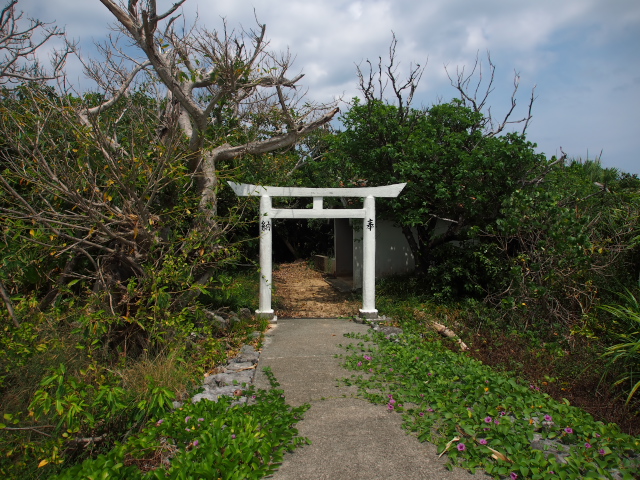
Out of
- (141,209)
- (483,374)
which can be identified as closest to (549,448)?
(483,374)

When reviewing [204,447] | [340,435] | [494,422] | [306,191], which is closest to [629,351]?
[494,422]

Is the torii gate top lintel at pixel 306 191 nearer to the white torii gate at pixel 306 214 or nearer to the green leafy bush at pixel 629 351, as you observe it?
the white torii gate at pixel 306 214

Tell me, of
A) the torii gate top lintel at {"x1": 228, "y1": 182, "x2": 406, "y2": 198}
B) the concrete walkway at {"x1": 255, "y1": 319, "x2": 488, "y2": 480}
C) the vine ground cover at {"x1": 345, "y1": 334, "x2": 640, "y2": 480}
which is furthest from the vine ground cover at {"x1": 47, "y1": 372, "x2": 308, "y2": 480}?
the torii gate top lintel at {"x1": 228, "y1": 182, "x2": 406, "y2": 198}

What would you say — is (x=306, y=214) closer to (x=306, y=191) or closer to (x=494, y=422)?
(x=306, y=191)

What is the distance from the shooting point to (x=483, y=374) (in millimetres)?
5020

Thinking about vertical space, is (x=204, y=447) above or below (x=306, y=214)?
below

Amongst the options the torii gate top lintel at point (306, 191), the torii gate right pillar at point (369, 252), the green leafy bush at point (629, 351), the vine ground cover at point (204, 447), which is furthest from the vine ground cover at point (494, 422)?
the torii gate top lintel at point (306, 191)

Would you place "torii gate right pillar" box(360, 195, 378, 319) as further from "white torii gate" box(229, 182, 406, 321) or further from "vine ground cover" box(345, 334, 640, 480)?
"vine ground cover" box(345, 334, 640, 480)

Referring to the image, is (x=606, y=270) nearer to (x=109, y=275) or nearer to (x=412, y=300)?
(x=412, y=300)

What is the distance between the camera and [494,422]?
3859mm

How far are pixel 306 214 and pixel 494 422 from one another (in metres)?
5.14

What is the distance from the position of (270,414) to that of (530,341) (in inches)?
159

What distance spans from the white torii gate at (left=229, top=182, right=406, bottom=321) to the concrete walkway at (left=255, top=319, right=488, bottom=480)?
2.30 meters

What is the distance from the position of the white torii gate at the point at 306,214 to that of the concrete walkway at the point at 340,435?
230 cm
